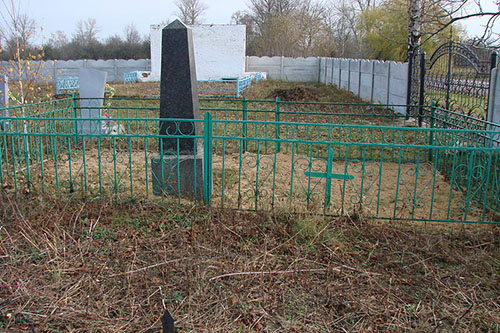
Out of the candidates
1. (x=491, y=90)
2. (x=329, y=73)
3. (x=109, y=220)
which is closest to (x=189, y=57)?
(x=109, y=220)

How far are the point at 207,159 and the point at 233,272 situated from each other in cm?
160

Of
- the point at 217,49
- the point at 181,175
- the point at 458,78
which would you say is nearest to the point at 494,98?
the point at 458,78

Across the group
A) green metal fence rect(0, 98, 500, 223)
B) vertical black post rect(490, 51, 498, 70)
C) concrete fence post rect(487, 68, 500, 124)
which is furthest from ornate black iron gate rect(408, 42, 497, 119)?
green metal fence rect(0, 98, 500, 223)

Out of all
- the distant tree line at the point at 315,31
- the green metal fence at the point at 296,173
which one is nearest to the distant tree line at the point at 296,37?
the distant tree line at the point at 315,31

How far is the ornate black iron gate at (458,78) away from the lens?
7.52 meters

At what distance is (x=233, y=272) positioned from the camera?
11.0ft

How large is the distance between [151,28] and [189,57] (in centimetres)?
2067

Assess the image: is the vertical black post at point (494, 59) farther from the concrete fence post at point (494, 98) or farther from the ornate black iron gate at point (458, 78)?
the concrete fence post at point (494, 98)

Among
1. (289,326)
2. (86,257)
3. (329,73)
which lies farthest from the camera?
(329,73)

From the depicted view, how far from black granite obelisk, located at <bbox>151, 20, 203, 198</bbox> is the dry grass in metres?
0.72

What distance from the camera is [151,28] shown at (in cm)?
2450

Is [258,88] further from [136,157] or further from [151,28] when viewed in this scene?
[136,157]

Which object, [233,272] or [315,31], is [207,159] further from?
[315,31]

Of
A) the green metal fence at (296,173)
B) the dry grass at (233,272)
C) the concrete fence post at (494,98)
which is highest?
the concrete fence post at (494,98)
